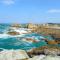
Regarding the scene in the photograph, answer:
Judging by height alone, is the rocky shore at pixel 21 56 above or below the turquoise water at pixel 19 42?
below

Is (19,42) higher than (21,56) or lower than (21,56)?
higher

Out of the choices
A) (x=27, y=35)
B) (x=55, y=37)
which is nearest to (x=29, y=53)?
(x=27, y=35)

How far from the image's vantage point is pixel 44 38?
3.62 meters

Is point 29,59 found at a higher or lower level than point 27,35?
lower

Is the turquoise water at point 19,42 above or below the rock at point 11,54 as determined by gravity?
above

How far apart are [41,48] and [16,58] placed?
597 millimetres

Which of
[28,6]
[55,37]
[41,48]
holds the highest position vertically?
[28,6]

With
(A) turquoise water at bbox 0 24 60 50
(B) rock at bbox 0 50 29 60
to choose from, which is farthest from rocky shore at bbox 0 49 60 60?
Answer: (A) turquoise water at bbox 0 24 60 50

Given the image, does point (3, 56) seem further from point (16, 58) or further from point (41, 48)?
point (41, 48)

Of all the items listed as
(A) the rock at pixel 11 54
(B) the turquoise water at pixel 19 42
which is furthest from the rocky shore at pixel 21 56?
(B) the turquoise water at pixel 19 42

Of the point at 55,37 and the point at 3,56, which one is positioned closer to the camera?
the point at 3,56

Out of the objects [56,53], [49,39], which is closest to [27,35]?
[49,39]

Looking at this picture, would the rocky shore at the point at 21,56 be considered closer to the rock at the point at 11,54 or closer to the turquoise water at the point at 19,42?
the rock at the point at 11,54

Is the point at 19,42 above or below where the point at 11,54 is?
above
